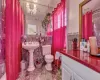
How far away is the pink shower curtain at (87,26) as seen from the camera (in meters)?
1.59

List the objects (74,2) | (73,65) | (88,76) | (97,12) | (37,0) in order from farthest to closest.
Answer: (37,0), (74,2), (97,12), (73,65), (88,76)

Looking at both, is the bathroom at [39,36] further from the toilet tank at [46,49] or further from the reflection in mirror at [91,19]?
the reflection in mirror at [91,19]

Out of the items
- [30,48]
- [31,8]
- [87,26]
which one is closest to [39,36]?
[30,48]

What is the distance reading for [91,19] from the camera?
1.56 metres

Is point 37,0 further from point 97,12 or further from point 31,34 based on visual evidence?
point 97,12

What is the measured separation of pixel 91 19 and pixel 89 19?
63mm

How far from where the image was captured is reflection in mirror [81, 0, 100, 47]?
4.71ft

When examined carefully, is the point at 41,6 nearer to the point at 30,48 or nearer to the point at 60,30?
the point at 60,30

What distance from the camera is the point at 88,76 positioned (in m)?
0.84

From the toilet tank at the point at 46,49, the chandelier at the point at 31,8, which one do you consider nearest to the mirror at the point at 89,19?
the toilet tank at the point at 46,49

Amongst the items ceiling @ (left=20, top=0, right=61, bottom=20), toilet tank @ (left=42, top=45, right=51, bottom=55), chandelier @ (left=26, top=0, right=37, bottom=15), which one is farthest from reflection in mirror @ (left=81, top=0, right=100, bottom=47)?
chandelier @ (left=26, top=0, right=37, bottom=15)

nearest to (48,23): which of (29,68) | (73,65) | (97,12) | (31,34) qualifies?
(31,34)

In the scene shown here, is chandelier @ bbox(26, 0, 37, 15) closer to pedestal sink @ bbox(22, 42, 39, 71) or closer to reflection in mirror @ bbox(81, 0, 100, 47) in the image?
pedestal sink @ bbox(22, 42, 39, 71)

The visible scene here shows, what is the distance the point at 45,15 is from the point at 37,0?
2.34 feet
